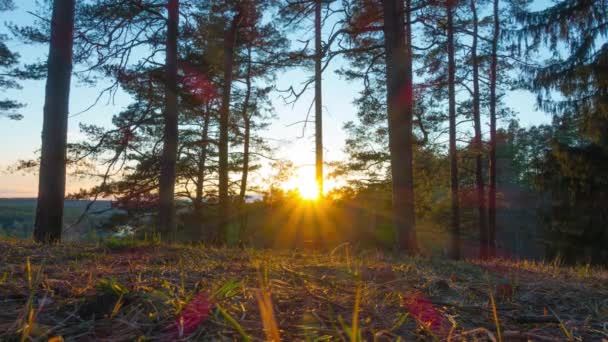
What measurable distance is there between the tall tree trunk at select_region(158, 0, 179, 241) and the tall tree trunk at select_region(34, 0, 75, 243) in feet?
12.1

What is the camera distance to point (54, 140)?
6895 mm

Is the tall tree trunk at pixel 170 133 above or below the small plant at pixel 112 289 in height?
above

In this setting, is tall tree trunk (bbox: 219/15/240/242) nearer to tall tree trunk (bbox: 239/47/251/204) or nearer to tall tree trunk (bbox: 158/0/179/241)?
tall tree trunk (bbox: 239/47/251/204)

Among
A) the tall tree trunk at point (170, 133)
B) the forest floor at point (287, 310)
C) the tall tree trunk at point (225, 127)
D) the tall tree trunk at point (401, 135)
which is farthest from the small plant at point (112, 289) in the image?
the tall tree trunk at point (225, 127)

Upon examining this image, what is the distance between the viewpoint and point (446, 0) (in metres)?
7.70

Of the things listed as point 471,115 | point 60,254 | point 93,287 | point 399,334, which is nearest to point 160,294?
point 93,287

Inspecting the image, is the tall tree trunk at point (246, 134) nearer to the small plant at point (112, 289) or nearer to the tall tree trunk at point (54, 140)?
the tall tree trunk at point (54, 140)

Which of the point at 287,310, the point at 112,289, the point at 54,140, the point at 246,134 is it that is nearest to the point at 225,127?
the point at 246,134

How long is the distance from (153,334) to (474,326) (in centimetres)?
123

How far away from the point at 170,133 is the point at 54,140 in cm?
444

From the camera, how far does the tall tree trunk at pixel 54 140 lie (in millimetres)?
6844

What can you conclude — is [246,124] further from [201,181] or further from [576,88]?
[576,88]

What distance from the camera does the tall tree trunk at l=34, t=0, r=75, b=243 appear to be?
22.5 ft

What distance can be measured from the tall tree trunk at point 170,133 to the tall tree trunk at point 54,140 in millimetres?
3697
